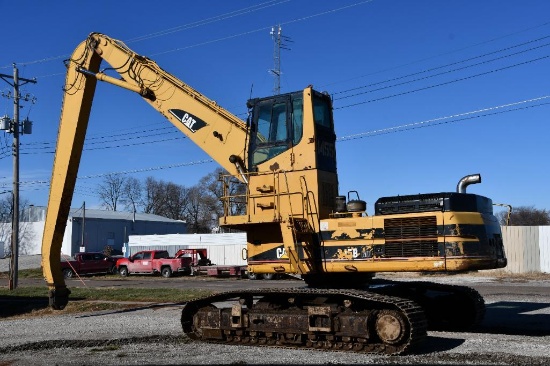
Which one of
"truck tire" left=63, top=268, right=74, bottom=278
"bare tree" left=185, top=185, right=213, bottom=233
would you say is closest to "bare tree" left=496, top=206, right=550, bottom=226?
"bare tree" left=185, top=185, right=213, bottom=233

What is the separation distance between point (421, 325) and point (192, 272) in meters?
33.4

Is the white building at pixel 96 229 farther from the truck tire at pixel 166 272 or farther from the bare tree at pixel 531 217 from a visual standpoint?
the bare tree at pixel 531 217

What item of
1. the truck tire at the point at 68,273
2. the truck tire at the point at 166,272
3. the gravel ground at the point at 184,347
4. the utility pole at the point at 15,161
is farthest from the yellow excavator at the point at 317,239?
the truck tire at the point at 68,273

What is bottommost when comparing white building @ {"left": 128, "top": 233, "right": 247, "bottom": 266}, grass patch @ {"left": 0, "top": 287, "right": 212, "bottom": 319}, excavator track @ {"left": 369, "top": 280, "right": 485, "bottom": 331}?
grass patch @ {"left": 0, "top": 287, "right": 212, "bottom": 319}

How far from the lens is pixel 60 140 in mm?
15547

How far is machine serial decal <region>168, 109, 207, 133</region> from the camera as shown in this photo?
13.1 meters

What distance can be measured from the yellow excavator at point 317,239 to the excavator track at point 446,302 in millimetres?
22

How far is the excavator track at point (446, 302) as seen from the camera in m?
12.6

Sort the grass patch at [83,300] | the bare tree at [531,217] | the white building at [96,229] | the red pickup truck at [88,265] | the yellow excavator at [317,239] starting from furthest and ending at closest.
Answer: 1. the bare tree at [531,217]
2. the white building at [96,229]
3. the red pickup truck at [88,265]
4. the grass patch at [83,300]
5. the yellow excavator at [317,239]

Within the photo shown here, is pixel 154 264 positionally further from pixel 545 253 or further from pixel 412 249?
pixel 412 249

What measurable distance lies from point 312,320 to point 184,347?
2.36 meters

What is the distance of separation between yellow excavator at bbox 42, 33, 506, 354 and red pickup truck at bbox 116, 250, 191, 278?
28336 millimetres

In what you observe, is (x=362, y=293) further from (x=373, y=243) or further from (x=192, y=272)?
(x=192, y=272)

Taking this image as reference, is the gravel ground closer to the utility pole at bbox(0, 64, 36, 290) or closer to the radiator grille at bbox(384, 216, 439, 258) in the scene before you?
the radiator grille at bbox(384, 216, 439, 258)
